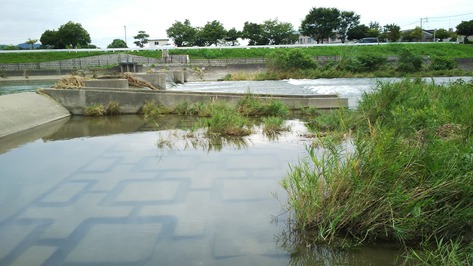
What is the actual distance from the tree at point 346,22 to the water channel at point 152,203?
68414 millimetres

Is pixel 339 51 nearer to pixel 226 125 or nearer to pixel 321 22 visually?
pixel 321 22

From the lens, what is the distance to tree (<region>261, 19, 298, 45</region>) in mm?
66000

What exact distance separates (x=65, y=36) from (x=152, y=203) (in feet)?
211

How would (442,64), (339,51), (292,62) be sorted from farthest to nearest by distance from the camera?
(339,51) < (442,64) < (292,62)

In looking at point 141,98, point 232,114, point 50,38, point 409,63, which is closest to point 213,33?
point 50,38

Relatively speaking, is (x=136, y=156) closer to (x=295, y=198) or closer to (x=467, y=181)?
(x=295, y=198)

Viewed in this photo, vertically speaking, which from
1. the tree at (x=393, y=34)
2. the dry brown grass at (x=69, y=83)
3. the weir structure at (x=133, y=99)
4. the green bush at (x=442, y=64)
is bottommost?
the weir structure at (x=133, y=99)

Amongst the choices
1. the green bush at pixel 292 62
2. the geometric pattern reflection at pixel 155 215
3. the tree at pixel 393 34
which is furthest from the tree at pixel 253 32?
the geometric pattern reflection at pixel 155 215

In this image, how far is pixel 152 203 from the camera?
172 inches

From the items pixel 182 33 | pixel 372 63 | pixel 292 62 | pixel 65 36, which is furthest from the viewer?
pixel 182 33

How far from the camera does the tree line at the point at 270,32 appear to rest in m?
62.9

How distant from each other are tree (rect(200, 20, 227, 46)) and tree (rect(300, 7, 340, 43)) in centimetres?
1548

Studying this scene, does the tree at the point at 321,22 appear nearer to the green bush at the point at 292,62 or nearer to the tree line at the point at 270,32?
the tree line at the point at 270,32

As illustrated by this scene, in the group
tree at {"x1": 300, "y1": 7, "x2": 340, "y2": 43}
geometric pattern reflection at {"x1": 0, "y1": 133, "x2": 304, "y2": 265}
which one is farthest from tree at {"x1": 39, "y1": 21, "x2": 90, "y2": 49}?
geometric pattern reflection at {"x1": 0, "y1": 133, "x2": 304, "y2": 265}
